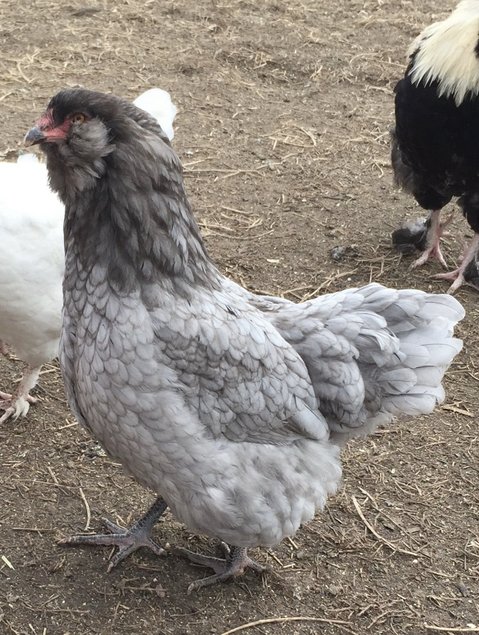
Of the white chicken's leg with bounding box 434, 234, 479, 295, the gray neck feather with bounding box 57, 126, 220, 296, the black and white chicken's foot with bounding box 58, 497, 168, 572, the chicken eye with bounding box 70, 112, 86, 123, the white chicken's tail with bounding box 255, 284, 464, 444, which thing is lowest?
the black and white chicken's foot with bounding box 58, 497, 168, 572

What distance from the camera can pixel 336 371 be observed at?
2926mm

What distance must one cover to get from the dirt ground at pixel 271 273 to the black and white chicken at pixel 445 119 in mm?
531

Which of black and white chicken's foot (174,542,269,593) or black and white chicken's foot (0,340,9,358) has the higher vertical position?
black and white chicken's foot (0,340,9,358)

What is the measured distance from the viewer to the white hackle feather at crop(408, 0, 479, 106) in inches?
177

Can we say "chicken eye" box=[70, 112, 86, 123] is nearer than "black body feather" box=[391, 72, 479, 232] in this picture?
Yes

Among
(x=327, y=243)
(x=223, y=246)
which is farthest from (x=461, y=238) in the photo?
(x=223, y=246)

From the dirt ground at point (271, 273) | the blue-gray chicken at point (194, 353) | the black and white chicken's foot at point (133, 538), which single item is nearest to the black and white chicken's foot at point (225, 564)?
the dirt ground at point (271, 273)

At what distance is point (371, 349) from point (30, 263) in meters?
1.44

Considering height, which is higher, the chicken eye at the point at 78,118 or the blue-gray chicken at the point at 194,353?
the chicken eye at the point at 78,118

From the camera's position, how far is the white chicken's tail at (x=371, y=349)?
2938 mm

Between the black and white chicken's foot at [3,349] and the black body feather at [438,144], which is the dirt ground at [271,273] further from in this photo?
the black body feather at [438,144]

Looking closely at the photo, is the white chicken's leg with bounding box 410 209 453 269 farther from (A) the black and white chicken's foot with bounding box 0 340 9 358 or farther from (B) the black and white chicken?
(A) the black and white chicken's foot with bounding box 0 340 9 358

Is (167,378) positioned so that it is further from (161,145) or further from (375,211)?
(375,211)

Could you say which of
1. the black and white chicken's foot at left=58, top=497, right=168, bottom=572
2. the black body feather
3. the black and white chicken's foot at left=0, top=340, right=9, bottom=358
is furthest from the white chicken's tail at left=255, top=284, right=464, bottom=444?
the black body feather
